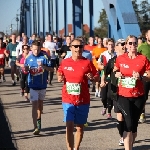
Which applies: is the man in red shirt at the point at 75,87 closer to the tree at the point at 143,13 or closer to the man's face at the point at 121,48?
the man's face at the point at 121,48

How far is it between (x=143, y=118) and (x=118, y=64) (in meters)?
3.56

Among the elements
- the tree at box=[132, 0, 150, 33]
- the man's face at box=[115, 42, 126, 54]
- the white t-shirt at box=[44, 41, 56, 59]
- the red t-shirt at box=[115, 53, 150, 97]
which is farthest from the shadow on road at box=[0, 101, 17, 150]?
the tree at box=[132, 0, 150, 33]

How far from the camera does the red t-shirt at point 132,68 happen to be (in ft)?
25.3

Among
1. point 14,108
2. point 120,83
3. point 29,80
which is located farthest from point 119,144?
point 14,108

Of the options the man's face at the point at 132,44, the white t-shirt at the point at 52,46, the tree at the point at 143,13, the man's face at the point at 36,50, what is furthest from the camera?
the tree at the point at 143,13

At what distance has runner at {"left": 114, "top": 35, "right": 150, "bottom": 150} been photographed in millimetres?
7707

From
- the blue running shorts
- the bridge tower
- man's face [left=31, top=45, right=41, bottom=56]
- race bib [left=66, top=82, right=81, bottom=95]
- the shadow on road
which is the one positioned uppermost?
the bridge tower

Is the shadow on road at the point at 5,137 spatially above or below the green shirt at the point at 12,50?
below

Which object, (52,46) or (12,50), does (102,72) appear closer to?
(12,50)

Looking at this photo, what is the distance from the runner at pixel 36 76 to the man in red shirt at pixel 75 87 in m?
2.10

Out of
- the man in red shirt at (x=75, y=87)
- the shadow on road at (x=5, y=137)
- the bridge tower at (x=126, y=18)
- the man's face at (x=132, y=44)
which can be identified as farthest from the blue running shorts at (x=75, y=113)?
the bridge tower at (x=126, y=18)

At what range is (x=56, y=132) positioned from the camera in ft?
33.4

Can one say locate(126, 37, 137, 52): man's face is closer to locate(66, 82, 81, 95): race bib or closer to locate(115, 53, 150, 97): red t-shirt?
locate(115, 53, 150, 97): red t-shirt

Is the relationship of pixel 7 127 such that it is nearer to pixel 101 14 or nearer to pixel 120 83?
pixel 120 83
